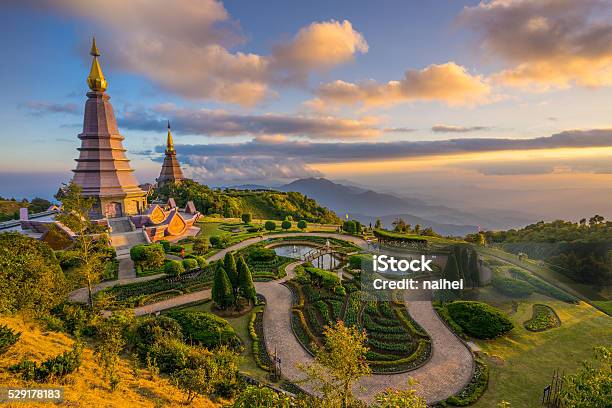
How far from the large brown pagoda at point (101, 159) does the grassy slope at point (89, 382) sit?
105 feet

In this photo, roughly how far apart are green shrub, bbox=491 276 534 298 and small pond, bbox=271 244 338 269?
18.2 m

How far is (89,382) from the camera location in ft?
46.2

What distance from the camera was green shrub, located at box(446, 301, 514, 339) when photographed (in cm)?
2167

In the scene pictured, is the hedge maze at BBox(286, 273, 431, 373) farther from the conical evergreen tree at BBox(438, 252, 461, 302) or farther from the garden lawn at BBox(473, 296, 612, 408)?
the conical evergreen tree at BBox(438, 252, 461, 302)

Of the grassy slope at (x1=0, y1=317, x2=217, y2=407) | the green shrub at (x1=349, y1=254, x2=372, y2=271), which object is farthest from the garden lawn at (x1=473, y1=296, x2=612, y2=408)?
the grassy slope at (x1=0, y1=317, x2=217, y2=407)

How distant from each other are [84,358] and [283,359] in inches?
443

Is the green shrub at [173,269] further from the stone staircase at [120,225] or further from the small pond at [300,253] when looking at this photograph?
the stone staircase at [120,225]

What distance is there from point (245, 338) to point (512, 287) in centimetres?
2394

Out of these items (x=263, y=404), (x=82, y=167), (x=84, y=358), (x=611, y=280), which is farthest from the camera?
(x=82, y=167)

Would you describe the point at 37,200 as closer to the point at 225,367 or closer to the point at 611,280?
the point at 225,367

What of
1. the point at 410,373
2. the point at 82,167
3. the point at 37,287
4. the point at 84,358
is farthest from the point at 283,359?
the point at 82,167

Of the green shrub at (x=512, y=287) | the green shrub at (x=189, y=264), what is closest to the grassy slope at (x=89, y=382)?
the green shrub at (x=189, y=264)

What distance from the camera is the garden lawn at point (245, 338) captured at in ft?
60.7

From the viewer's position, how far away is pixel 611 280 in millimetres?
27625
